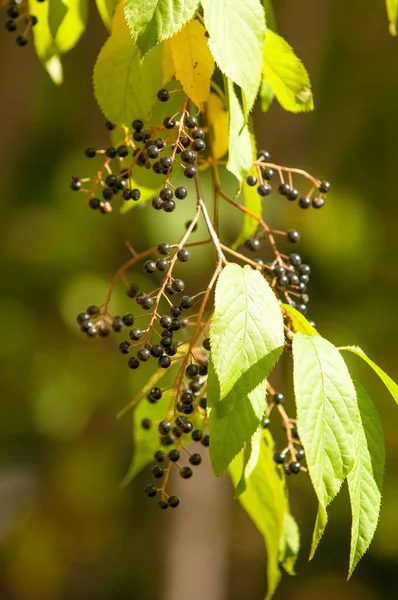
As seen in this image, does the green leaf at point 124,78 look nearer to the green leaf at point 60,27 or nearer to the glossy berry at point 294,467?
the green leaf at point 60,27

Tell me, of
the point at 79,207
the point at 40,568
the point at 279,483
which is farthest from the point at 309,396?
the point at 40,568

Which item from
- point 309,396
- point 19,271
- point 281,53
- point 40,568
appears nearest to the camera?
point 309,396

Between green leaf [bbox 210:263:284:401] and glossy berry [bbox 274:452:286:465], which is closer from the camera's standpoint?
green leaf [bbox 210:263:284:401]

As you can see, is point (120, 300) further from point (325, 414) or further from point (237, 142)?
point (325, 414)

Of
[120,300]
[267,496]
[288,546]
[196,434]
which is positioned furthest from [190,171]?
[120,300]

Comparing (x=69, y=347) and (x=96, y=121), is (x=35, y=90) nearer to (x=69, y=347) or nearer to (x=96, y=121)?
(x=96, y=121)

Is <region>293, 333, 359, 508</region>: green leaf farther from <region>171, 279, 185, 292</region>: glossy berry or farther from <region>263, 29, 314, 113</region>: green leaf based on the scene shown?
<region>263, 29, 314, 113</region>: green leaf

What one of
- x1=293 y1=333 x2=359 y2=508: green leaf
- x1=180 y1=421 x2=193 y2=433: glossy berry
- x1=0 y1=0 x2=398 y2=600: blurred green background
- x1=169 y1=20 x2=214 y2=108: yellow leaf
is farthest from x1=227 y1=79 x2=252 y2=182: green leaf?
x1=0 y1=0 x2=398 y2=600: blurred green background

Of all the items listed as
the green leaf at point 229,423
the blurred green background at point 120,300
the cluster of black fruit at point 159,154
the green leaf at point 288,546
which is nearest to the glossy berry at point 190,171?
the cluster of black fruit at point 159,154
